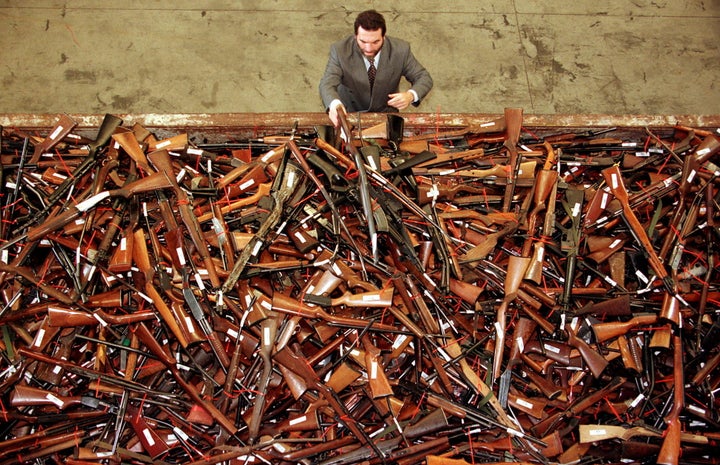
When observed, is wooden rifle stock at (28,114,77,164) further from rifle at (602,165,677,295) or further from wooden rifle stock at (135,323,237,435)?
rifle at (602,165,677,295)

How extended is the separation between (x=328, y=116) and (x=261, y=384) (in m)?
1.65

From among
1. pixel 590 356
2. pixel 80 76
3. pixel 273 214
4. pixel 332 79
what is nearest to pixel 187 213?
pixel 273 214

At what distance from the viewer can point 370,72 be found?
385 centimetres

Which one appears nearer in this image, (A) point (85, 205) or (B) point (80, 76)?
(A) point (85, 205)

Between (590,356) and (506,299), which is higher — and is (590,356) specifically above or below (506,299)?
below

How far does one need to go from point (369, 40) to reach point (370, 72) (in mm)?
335

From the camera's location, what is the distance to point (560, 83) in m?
5.14

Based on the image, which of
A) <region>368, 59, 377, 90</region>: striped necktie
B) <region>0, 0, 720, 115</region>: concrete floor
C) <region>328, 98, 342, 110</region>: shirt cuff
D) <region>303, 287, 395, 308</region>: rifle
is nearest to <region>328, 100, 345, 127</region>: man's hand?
<region>328, 98, 342, 110</region>: shirt cuff

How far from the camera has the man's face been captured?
3.50m

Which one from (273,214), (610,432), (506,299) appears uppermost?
(273,214)

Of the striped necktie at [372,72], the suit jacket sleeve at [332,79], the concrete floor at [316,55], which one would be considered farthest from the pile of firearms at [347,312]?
the concrete floor at [316,55]

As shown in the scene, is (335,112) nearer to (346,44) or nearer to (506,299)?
(346,44)

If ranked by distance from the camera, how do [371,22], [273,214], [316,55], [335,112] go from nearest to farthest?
[273,214] → [335,112] → [371,22] → [316,55]

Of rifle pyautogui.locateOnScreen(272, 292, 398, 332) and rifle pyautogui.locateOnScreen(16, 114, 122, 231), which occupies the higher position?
rifle pyautogui.locateOnScreen(16, 114, 122, 231)
